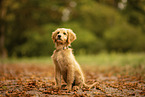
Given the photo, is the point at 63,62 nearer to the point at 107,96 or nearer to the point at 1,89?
the point at 107,96

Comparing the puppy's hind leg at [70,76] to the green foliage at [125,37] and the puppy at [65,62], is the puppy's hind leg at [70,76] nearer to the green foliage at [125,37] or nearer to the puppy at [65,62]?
the puppy at [65,62]

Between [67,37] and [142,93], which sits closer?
[142,93]

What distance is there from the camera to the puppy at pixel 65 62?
4.17m

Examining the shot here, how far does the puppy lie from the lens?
13.7 ft

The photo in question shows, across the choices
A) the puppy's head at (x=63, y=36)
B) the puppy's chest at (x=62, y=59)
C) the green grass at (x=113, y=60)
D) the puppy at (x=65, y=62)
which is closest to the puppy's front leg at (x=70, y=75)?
the puppy at (x=65, y=62)

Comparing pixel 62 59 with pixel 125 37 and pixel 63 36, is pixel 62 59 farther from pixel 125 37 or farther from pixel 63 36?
pixel 125 37

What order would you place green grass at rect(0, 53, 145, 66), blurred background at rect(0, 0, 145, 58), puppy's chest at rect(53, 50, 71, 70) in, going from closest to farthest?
puppy's chest at rect(53, 50, 71, 70), green grass at rect(0, 53, 145, 66), blurred background at rect(0, 0, 145, 58)

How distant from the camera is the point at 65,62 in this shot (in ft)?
13.6

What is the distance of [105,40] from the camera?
21.0 m

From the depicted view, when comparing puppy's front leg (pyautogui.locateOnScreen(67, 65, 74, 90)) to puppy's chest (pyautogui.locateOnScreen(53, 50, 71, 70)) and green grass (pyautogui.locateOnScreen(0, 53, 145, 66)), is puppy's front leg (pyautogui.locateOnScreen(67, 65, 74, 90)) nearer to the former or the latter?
puppy's chest (pyautogui.locateOnScreen(53, 50, 71, 70))

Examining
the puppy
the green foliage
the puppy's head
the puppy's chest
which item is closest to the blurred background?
the green foliage

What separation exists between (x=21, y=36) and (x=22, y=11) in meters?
3.18

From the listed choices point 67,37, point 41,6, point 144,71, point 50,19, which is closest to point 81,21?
point 50,19

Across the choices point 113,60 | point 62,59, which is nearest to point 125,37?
point 113,60
